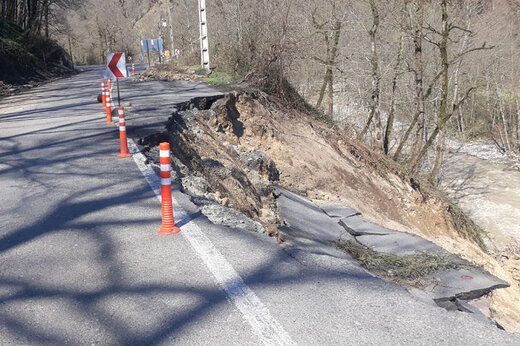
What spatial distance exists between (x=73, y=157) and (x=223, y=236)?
450cm

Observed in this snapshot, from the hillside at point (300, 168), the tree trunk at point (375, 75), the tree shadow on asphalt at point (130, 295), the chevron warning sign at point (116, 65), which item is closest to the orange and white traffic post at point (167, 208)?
the tree shadow on asphalt at point (130, 295)

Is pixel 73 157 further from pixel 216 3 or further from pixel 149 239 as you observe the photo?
pixel 216 3

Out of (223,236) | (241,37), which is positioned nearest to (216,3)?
(241,37)

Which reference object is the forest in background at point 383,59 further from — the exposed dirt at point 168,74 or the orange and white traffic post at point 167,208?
the orange and white traffic post at point 167,208

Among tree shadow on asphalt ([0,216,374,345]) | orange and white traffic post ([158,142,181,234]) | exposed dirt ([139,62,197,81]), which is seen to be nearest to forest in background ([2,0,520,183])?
exposed dirt ([139,62,197,81])

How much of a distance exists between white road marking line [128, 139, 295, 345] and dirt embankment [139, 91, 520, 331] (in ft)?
11.0

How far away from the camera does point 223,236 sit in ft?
17.1

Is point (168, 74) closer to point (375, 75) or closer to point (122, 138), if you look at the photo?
Result: point (375, 75)

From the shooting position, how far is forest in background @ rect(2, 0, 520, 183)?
57.4ft

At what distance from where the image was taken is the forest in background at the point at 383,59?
57.4ft

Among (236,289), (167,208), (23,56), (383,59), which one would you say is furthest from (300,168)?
(23,56)

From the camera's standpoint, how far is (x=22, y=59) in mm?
29016

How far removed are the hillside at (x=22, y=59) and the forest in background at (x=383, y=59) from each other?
410 inches

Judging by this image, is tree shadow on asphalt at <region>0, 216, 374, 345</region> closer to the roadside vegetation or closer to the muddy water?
the roadside vegetation
